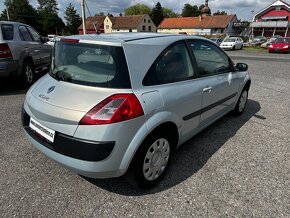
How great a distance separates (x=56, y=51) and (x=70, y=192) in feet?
5.25

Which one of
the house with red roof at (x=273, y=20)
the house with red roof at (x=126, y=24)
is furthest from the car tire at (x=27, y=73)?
the house with red roof at (x=126, y=24)

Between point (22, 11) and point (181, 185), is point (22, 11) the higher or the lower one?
the higher one

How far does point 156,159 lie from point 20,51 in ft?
17.8

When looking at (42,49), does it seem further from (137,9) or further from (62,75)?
(137,9)

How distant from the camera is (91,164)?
2203 millimetres

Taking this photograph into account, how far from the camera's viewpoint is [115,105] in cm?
218

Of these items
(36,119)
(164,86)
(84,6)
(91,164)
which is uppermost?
(84,6)

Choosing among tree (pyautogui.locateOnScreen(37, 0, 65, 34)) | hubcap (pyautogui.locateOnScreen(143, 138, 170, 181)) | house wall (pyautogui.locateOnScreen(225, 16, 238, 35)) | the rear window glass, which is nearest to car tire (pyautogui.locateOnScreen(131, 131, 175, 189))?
hubcap (pyautogui.locateOnScreen(143, 138, 170, 181))

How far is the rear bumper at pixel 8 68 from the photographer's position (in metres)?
5.88

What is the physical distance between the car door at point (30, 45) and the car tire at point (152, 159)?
5.61 m

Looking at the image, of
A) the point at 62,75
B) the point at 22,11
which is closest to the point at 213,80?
the point at 62,75

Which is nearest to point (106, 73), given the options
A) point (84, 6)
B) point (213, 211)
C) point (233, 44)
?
point (213, 211)

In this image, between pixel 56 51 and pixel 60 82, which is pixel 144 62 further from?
pixel 56 51

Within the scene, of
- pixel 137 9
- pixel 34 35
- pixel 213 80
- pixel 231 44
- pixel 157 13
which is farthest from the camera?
pixel 137 9
